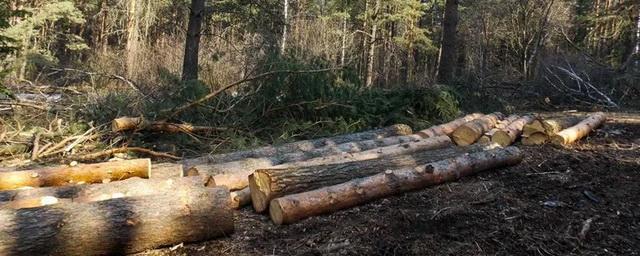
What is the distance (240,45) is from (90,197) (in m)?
8.85

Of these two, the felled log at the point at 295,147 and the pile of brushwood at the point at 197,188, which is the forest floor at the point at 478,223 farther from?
the felled log at the point at 295,147

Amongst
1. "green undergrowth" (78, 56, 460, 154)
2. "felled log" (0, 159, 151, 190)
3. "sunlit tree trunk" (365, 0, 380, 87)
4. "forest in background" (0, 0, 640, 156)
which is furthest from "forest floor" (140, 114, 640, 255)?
"sunlit tree trunk" (365, 0, 380, 87)

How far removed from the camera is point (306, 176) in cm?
427

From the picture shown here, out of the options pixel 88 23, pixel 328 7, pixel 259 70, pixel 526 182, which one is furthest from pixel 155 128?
pixel 88 23

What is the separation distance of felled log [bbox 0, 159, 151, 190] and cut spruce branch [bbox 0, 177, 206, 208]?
424mm

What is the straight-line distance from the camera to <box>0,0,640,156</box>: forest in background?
7.29 m

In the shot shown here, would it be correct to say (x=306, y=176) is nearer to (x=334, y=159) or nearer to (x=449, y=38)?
(x=334, y=159)

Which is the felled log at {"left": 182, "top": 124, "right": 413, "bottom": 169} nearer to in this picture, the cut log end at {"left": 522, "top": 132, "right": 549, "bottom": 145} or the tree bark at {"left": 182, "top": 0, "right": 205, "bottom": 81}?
the cut log end at {"left": 522, "top": 132, "right": 549, "bottom": 145}

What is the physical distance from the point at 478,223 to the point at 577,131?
4.37 m

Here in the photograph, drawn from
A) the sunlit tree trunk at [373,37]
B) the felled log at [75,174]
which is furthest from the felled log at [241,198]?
the sunlit tree trunk at [373,37]

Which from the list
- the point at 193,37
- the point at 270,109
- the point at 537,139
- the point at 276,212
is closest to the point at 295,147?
the point at 270,109

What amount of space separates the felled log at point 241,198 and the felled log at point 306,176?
0.10 meters

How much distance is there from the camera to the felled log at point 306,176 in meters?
4.08

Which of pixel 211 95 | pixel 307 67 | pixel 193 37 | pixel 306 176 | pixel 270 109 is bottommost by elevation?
pixel 306 176
